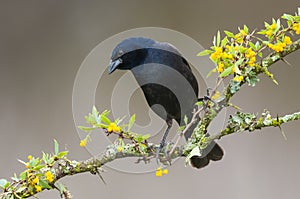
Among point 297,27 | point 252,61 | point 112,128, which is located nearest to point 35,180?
point 112,128

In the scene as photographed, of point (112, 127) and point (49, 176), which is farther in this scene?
point (49, 176)

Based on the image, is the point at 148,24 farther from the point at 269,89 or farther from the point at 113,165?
the point at 113,165

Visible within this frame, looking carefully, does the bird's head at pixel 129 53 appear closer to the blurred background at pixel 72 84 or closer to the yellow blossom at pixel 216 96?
the yellow blossom at pixel 216 96

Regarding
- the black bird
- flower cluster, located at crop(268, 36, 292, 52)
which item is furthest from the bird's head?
flower cluster, located at crop(268, 36, 292, 52)

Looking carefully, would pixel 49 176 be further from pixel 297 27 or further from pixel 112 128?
pixel 297 27

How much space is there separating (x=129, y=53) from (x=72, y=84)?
112 centimetres

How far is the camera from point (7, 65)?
226 centimetres

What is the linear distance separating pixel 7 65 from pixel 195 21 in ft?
2.72

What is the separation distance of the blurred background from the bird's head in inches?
38.0

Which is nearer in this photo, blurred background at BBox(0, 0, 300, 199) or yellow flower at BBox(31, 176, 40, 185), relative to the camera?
yellow flower at BBox(31, 176, 40, 185)

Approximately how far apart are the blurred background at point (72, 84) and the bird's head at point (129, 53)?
97 cm

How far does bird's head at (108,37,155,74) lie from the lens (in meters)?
1.18

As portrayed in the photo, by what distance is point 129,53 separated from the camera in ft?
3.98

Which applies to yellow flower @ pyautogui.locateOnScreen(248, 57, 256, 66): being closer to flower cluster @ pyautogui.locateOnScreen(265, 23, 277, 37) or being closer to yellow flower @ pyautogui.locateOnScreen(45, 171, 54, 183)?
flower cluster @ pyautogui.locateOnScreen(265, 23, 277, 37)
